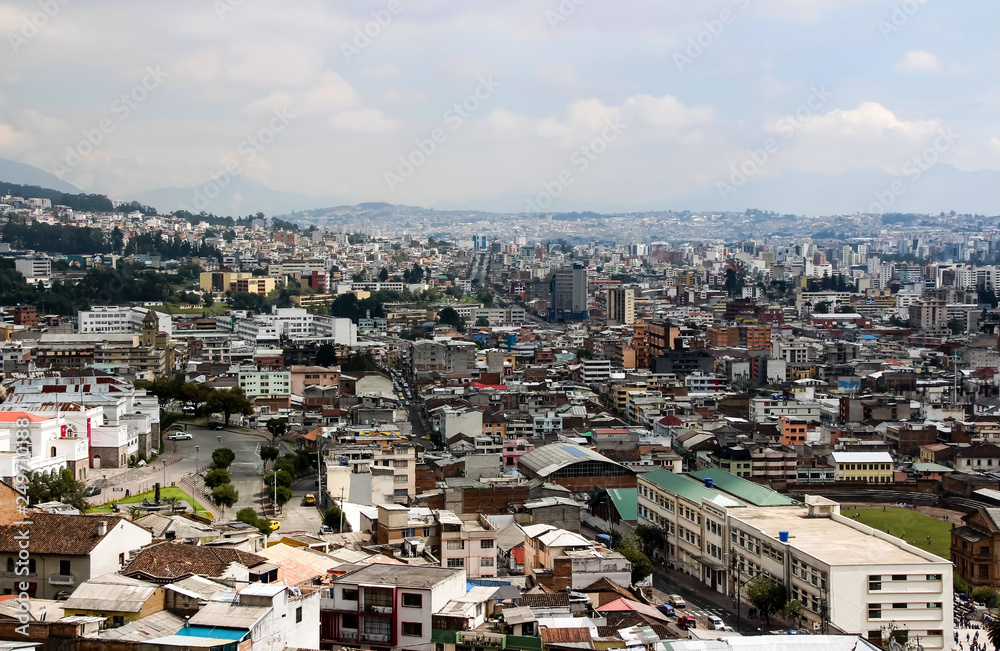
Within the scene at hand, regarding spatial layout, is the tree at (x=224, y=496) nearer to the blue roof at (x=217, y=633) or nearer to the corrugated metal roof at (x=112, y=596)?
the corrugated metal roof at (x=112, y=596)

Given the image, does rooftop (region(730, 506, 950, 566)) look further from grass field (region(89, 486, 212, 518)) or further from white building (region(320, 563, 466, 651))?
grass field (region(89, 486, 212, 518))

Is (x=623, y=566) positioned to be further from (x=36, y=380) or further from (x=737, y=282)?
(x=737, y=282)

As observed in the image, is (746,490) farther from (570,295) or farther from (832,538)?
(570,295)

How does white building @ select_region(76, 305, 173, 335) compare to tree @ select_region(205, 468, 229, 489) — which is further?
white building @ select_region(76, 305, 173, 335)

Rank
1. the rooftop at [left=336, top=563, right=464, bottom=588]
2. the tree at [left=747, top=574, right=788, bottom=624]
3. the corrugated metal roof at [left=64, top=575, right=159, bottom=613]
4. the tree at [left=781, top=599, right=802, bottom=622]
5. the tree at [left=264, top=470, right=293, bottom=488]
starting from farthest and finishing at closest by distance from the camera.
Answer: the tree at [left=264, top=470, right=293, bottom=488] < the tree at [left=747, top=574, right=788, bottom=624] < the tree at [left=781, top=599, right=802, bottom=622] < the rooftop at [left=336, top=563, right=464, bottom=588] < the corrugated metal roof at [left=64, top=575, right=159, bottom=613]

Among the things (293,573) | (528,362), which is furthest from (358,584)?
(528,362)

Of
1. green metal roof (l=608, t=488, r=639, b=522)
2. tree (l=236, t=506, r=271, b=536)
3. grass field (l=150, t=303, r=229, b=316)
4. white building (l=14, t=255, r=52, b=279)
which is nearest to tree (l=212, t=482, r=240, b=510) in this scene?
tree (l=236, t=506, r=271, b=536)

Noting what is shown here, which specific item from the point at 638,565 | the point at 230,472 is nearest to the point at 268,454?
the point at 230,472
